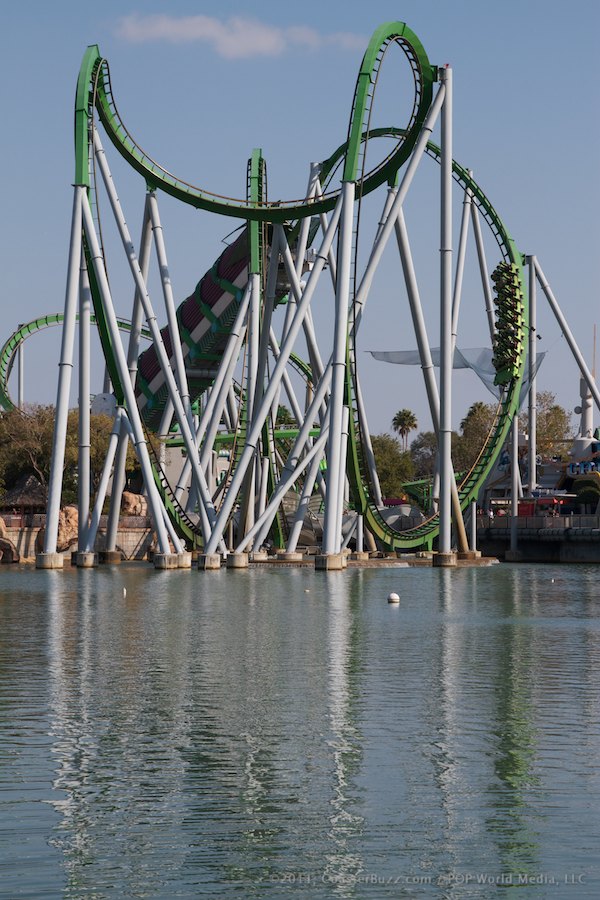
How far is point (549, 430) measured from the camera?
362ft

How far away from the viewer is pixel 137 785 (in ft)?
46.5

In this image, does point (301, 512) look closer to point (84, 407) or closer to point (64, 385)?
point (84, 407)

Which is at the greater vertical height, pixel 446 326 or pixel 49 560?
pixel 446 326

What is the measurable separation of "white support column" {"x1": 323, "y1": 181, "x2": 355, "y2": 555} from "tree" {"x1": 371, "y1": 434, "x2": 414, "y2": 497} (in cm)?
6642

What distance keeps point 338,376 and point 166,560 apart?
9.83 meters

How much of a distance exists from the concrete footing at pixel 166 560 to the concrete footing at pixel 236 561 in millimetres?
1930

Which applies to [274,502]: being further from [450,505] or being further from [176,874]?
[176,874]

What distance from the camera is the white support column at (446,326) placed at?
55.4m

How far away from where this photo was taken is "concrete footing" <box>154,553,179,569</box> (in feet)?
172

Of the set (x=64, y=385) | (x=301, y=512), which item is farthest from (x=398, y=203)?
(x=64, y=385)

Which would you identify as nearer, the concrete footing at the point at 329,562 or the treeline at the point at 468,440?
the concrete footing at the point at 329,562

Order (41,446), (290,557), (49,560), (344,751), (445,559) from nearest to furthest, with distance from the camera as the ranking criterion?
(344,751) → (49,560) → (445,559) → (290,557) → (41,446)

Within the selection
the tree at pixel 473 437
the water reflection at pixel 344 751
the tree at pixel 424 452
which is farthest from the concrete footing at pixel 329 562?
the tree at pixel 424 452

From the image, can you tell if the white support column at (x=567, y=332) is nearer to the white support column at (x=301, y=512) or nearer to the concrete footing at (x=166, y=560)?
the white support column at (x=301, y=512)
